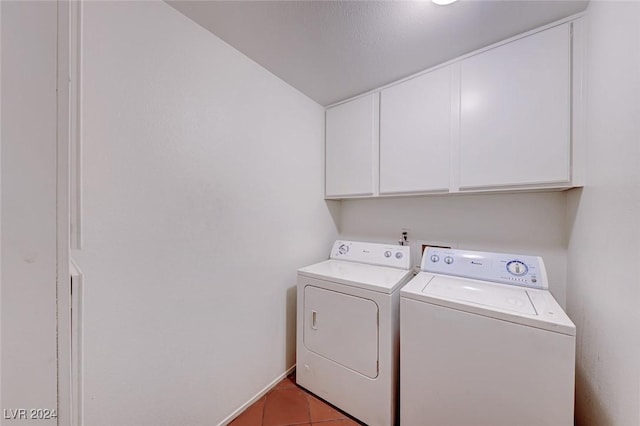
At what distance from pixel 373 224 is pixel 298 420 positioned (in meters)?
1.54

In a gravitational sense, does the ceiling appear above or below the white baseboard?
above

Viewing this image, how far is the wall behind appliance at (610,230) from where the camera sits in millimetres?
733

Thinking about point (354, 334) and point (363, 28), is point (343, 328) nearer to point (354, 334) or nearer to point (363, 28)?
point (354, 334)

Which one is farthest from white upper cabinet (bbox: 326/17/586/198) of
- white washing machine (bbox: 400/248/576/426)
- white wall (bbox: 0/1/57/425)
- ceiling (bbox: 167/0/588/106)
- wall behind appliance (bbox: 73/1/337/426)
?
white wall (bbox: 0/1/57/425)

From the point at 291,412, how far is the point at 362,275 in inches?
39.0

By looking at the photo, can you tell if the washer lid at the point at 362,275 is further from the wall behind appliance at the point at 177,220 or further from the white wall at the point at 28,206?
the white wall at the point at 28,206

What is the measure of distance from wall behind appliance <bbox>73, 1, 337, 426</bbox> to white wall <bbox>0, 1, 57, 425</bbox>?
2.38 ft

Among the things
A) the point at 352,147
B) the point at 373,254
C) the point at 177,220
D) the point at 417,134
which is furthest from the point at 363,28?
the point at 373,254

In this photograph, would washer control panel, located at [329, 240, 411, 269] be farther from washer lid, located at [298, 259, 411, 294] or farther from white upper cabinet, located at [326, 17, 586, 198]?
white upper cabinet, located at [326, 17, 586, 198]

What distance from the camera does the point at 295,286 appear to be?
1870 mm

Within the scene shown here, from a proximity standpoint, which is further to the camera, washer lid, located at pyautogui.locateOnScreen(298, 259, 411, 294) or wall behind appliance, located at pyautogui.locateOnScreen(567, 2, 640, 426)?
washer lid, located at pyautogui.locateOnScreen(298, 259, 411, 294)

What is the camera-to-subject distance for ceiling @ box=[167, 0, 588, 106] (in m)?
1.09

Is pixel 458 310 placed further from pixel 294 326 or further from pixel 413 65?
pixel 413 65

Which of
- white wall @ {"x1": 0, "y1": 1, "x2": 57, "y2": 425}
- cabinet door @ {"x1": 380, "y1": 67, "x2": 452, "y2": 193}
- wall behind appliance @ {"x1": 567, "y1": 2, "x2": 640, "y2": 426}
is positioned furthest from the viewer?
cabinet door @ {"x1": 380, "y1": 67, "x2": 452, "y2": 193}
